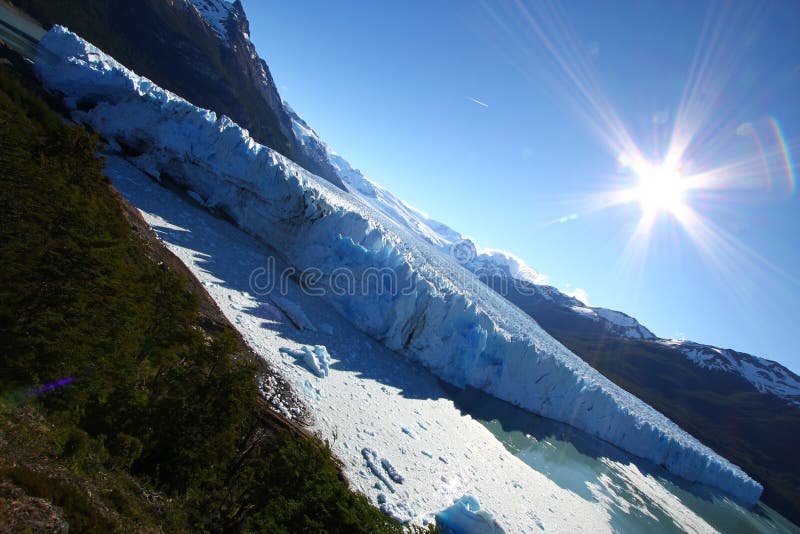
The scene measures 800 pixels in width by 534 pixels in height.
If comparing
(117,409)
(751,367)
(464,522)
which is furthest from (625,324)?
(117,409)

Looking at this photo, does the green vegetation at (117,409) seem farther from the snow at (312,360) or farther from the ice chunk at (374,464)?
the snow at (312,360)

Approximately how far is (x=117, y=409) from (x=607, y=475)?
1106 inches

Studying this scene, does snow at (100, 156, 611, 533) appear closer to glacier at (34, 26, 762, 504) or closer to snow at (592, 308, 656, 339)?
glacier at (34, 26, 762, 504)

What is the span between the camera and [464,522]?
11.0m

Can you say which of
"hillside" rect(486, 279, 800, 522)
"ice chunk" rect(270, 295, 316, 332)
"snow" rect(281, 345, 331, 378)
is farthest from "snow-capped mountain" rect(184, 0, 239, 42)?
"hillside" rect(486, 279, 800, 522)

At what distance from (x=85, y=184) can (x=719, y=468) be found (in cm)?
5290

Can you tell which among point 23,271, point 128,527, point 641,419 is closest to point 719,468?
point 641,419

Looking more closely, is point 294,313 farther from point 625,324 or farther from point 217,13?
point 625,324

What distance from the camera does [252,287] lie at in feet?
57.6

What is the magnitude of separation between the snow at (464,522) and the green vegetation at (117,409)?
492 cm

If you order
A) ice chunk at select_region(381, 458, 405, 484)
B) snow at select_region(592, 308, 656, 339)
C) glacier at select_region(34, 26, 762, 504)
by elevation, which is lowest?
ice chunk at select_region(381, 458, 405, 484)

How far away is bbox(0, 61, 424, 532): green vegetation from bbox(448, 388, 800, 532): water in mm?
15238

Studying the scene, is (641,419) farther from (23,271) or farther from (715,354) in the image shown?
(715,354)

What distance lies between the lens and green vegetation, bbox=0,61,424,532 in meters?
5.72
